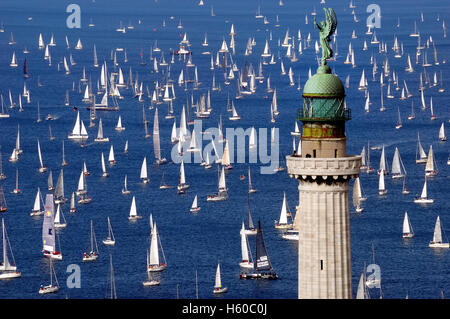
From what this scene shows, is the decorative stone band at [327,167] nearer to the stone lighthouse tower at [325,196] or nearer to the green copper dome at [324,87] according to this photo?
the stone lighthouse tower at [325,196]

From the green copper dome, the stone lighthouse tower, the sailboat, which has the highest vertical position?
the green copper dome

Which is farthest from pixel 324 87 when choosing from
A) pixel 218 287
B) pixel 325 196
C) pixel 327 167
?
pixel 218 287

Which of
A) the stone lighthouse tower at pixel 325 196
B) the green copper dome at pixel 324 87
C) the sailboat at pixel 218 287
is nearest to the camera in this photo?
the stone lighthouse tower at pixel 325 196

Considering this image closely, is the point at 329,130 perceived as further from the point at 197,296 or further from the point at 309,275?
the point at 197,296

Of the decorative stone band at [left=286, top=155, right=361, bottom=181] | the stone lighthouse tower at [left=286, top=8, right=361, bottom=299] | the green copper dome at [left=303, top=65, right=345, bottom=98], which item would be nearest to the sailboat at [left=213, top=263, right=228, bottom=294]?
the stone lighthouse tower at [left=286, top=8, right=361, bottom=299]

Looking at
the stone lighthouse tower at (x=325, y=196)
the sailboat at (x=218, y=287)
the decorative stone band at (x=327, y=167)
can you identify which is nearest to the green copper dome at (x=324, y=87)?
the stone lighthouse tower at (x=325, y=196)

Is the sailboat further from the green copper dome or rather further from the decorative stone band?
the decorative stone band
